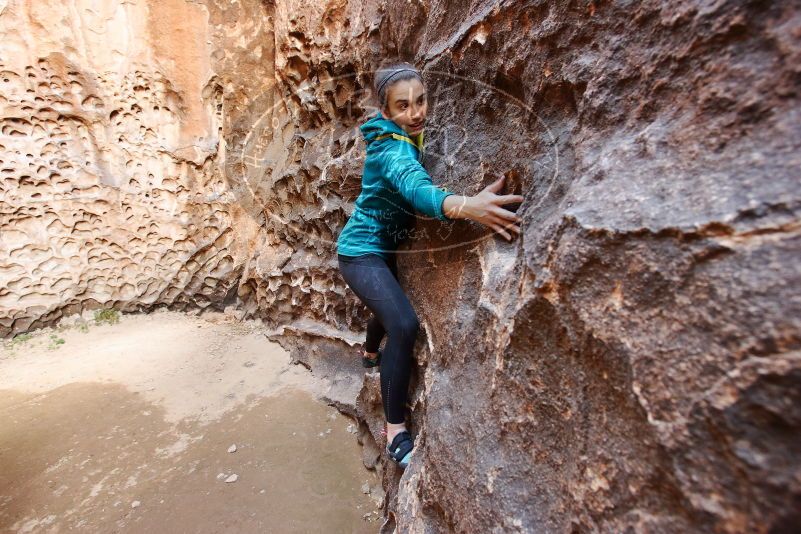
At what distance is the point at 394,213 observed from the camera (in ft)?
4.47

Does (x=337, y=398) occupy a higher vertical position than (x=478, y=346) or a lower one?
lower

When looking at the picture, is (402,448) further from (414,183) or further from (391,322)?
(414,183)

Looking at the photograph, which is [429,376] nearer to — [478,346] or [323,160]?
[478,346]

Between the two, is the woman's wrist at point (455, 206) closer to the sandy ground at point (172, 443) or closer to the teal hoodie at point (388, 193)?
the teal hoodie at point (388, 193)

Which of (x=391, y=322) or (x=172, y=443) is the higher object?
(x=391, y=322)

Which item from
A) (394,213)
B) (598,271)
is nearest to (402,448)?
(394,213)

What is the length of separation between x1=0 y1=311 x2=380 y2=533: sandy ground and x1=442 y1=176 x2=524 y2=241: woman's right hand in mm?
1178

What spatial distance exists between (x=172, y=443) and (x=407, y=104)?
1.80m

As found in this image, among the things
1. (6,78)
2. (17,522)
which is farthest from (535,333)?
(6,78)

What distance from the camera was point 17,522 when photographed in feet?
4.57

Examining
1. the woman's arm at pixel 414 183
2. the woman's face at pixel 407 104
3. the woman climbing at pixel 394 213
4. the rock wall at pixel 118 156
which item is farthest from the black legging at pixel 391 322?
the rock wall at pixel 118 156

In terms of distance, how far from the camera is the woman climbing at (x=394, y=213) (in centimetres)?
97

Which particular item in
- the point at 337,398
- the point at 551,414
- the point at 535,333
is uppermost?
the point at 535,333

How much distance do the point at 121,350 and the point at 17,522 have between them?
4.61 ft
